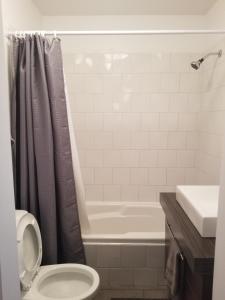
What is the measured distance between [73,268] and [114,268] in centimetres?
42

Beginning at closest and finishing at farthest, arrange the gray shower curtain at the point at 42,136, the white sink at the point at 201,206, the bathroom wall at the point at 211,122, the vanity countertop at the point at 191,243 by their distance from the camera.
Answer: the vanity countertop at the point at 191,243 → the white sink at the point at 201,206 → the gray shower curtain at the point at 42,136 → the bathroom wall at the point at 211,122

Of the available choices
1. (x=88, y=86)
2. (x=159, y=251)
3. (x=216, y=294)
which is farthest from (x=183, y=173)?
(x=216, y=294)

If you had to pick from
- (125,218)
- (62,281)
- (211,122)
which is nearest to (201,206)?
(62,281)

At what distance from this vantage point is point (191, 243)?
Result: 1.07 meters

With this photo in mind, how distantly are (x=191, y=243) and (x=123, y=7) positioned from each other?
7.14 ft

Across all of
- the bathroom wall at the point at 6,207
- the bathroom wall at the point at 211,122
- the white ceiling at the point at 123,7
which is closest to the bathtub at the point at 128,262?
the bathroom wall at the point at 211,122

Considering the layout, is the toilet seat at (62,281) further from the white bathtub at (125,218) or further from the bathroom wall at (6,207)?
the white bathtub at (125,218)

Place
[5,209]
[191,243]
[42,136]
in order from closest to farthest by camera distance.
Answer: [5,209] → [191,243] → [42,136]

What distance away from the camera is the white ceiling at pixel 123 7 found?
2225mm

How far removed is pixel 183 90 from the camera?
2.55m

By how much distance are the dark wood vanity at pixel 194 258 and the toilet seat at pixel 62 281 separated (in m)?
0.57

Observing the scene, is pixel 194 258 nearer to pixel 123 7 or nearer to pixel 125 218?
pixel 125 218

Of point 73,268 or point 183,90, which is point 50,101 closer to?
point 73,268

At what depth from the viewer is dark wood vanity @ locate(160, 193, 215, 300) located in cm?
96
